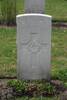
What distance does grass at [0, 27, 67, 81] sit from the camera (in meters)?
8.32

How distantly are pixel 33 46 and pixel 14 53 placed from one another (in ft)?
8.12

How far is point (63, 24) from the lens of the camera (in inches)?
537

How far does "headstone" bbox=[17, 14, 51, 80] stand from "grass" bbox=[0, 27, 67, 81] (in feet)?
1.64

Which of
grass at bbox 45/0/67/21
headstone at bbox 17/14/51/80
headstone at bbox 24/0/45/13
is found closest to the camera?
headstone at bbox 17/14/51/80

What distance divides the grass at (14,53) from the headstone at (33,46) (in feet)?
1.64

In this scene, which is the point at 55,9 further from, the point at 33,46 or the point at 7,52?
the point at 33,46

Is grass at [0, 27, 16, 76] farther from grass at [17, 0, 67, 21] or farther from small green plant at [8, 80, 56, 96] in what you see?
grass at [17, 0, 67, 21]

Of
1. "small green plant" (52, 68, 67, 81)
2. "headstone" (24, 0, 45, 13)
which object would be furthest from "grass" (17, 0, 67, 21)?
"small green plant" (52, 68, 67, 81)

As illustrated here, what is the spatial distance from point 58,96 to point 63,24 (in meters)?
6.81

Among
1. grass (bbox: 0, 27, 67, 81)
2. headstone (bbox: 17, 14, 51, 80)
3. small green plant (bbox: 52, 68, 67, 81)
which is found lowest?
grass (bbox: 0, 27, 67, 81)

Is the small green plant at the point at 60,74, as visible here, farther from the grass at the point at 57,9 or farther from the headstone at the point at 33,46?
the grass at the point at 57,9

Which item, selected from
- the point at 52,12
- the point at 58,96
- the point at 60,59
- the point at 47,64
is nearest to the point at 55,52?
the point at 60,59

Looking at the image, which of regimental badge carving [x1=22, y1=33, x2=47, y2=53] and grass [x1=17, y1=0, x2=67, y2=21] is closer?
regimental badge carving [x1=22, y1=33, x2=47, y2=53]

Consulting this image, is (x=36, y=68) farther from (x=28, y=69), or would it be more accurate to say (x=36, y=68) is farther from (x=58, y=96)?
(x=58, y=96)
